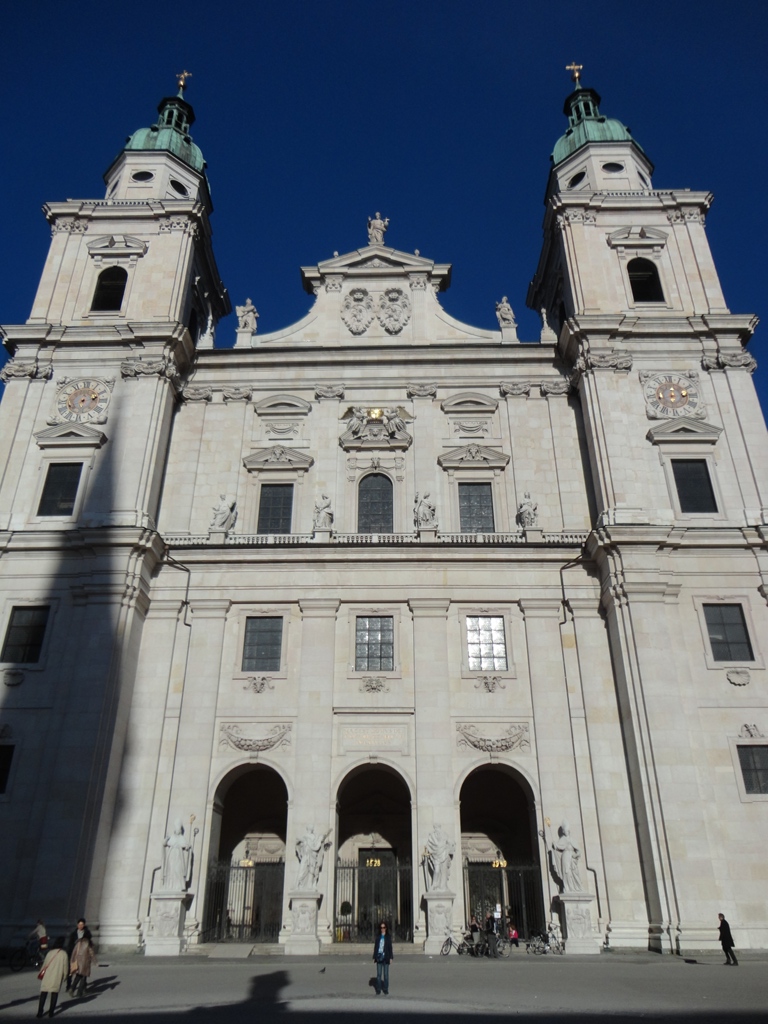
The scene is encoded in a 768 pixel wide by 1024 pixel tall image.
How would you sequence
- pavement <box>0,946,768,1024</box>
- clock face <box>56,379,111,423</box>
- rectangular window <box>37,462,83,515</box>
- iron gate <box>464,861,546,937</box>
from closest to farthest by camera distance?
pavement <box>0,946,768,1024</box>
iron gate <box>464,861,546,937</box>
rectangular window <box>37,462,83,515</box>
clock face <box>56,379,111,423</box>

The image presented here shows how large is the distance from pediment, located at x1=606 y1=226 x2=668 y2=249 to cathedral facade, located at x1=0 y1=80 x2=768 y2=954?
0.12 metres

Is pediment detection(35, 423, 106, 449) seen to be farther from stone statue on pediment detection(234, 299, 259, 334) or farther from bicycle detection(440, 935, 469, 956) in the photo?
bicycle detection(440, 935, 469, 956)

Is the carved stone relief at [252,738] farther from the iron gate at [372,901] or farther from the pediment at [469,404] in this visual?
the pediment at [469,404]

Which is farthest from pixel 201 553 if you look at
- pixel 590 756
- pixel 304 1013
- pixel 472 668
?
pixel 304 1013

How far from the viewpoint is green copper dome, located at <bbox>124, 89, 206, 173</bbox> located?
35.2 metres

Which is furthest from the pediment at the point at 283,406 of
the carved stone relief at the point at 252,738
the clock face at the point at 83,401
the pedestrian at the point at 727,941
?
the pedestrian at the point at 727,941

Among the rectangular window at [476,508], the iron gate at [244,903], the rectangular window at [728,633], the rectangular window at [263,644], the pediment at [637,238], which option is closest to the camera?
the iron gate at [244,903]

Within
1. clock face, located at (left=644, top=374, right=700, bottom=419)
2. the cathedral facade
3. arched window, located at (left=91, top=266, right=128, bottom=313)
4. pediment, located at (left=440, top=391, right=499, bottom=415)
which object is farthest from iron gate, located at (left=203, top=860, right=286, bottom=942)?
arched window, located at (left=91, top=266, right=128, bottom=313)

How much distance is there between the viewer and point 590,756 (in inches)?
843

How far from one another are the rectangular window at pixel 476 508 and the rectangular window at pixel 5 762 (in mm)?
14623

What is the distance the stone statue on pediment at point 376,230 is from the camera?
103 ft

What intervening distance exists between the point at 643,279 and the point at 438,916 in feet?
77.7

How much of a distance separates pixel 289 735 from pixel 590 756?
8.37m

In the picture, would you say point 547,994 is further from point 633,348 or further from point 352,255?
point 352,255
